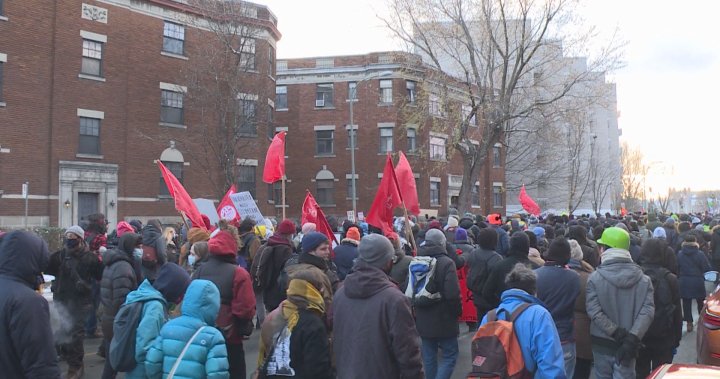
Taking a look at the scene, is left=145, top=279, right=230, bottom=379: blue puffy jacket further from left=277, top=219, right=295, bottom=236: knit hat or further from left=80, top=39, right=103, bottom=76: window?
left=80, top=39, right=103, bottom=76: window

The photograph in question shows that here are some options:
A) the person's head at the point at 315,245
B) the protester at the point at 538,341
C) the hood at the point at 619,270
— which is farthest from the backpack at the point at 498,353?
the person's head at the point at 315,245

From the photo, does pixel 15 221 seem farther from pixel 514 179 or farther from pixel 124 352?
pixel 514 179

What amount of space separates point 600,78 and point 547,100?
251cm

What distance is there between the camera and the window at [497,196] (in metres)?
44.5

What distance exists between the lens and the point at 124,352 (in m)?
4.71

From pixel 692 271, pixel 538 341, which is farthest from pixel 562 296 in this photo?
pixel 692 271

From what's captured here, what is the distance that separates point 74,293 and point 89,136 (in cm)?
1975

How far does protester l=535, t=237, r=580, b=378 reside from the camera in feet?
18.1

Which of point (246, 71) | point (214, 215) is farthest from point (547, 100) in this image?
point (214, 215)

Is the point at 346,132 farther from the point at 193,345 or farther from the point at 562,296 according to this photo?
the point at 193,345

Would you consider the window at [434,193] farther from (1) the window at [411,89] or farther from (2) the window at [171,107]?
(2) the window at [171,107]

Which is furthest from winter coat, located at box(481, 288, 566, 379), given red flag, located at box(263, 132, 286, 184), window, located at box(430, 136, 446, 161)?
window, located at box(430, 136, 446, 161)

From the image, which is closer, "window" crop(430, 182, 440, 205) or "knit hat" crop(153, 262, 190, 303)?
"knit hat" crop(153, 262, 190, 303)

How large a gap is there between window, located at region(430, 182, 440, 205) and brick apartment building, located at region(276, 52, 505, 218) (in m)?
0.07
